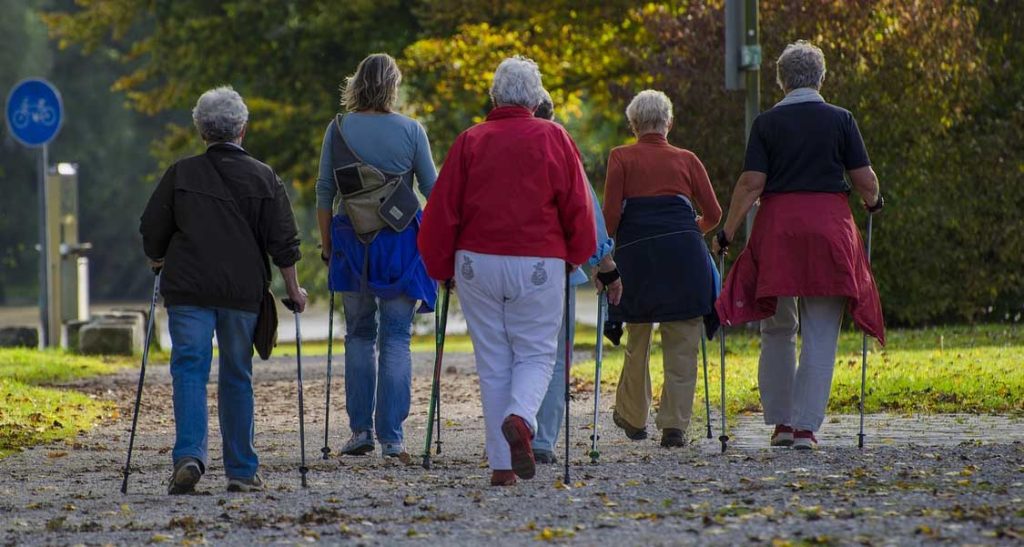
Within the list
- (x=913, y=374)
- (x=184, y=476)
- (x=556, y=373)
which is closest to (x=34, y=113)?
(x=913, y=374)

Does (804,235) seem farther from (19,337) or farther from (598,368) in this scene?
(19,337)

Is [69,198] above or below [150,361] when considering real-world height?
above

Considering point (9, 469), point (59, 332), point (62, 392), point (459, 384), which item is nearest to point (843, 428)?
point (9, 469)

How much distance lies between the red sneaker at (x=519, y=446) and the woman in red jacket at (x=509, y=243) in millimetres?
88

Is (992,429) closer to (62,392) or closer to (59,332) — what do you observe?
(62,392)

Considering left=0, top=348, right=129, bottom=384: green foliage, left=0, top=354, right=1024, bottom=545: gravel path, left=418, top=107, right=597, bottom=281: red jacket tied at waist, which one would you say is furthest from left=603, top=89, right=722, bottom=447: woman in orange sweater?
left=0, top=348, right=129, bottom=384: green foliage

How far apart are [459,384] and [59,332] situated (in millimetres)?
6953

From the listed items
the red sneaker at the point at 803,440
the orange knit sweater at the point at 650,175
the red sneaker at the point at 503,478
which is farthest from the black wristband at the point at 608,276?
the red sneaker at the point at 803,440

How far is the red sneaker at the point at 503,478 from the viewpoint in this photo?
7859mm

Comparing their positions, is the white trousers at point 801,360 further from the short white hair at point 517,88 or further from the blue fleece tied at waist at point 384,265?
the short white hair at point 517,88

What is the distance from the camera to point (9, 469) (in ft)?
30.2

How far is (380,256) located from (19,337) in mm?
11891

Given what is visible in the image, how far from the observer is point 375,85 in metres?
9.16

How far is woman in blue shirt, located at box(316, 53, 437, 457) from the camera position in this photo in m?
9.09
